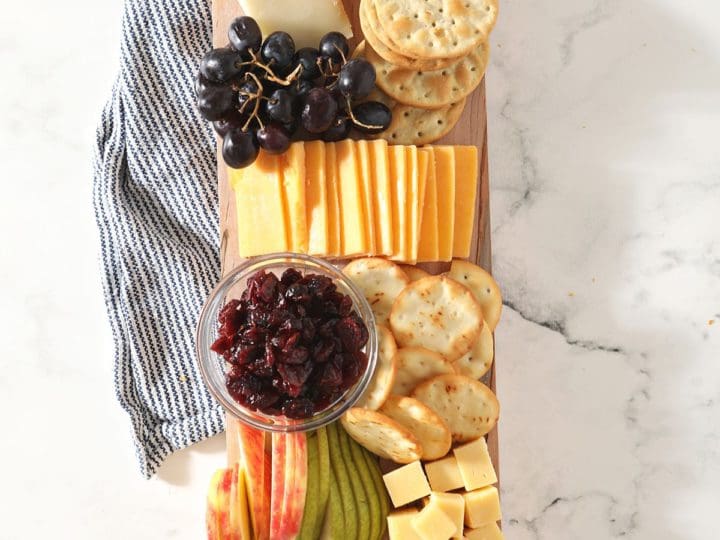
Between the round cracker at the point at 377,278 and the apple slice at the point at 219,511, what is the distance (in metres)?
0.45

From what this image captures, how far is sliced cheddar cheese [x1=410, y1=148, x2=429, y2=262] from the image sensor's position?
159 cm

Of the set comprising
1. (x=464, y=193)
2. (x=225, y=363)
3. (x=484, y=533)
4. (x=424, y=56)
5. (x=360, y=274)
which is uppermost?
(x=424, y=56)

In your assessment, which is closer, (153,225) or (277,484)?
(277,484)

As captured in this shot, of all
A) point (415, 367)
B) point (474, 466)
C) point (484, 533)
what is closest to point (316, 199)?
point (415, 367)

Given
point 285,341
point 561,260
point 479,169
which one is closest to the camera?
point 285,341

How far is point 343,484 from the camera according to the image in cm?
156

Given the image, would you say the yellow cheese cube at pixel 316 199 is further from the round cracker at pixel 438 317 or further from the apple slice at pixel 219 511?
the apple slice at pixel 219 511

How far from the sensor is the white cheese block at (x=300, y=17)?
1.62 metres

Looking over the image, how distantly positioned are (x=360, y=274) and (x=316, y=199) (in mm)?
169

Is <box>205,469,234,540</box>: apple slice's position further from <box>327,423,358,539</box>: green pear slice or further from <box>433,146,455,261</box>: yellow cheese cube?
<box>433,146,455,261</box>: yellow cheese cube

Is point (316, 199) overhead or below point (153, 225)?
overhead

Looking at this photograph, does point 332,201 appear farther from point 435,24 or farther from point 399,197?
point 435,24

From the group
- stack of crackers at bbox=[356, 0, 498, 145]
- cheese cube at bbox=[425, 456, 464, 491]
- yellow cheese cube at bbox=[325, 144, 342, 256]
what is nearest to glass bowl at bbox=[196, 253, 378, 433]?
yellow cheese cube at bbox=[325, 144, 342, 256]

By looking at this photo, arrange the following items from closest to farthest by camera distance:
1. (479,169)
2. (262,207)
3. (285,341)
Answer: (285,341) → (262,207) → (479,169)
